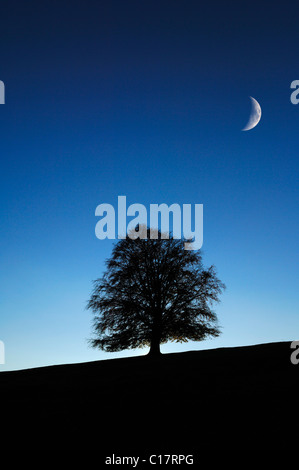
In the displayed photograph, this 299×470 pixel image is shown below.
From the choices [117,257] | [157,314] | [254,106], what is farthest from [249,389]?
[254,106]

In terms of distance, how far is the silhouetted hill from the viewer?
10219 millimetres

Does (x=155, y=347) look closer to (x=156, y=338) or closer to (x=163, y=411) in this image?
(x=156, y=338)

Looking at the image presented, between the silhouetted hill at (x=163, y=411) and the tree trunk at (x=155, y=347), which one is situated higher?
the tree trunk at (x=155, y=347)

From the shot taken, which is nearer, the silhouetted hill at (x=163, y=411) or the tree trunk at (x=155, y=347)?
the silhouetted hill at (x=163, y=411)

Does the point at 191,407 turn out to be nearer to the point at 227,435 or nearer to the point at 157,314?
the point at 227,435

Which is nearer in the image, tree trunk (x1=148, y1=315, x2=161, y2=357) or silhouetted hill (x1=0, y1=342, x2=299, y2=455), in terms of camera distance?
silhouetted hill (x1=0, y1=342, x2=299, y2=455)

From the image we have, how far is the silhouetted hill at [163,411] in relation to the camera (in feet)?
33.5

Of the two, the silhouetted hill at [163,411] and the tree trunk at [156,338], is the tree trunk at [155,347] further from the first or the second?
the silhouetted hill at [163,411]

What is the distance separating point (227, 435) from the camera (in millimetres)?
10195

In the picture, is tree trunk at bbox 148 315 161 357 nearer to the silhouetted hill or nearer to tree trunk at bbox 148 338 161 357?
tree trunk at bbox 148 338 161 357

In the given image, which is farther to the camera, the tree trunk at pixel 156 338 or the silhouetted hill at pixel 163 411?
the tree trunk at pixel 156 338

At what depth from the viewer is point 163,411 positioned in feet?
41.7

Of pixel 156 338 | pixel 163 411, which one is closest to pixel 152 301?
pixel 156 338
